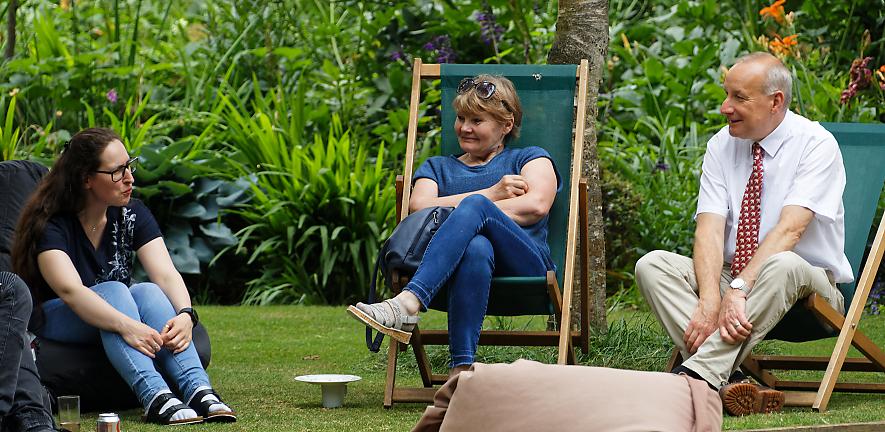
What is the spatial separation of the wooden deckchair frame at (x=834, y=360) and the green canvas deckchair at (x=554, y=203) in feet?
1.55

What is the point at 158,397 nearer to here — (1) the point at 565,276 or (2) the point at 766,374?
(1) the point at 565,276

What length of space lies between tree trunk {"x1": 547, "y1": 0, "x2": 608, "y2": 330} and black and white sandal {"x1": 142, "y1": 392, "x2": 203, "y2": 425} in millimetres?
2040

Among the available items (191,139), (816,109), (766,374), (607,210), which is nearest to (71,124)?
(191,139)

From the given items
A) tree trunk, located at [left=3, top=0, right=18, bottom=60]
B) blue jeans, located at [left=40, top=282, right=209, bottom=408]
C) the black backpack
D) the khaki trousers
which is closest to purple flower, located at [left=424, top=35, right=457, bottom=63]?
tree trunk, located at [left=3, top=0, right=18, bottom=60]

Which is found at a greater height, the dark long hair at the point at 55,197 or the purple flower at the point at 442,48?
the purple flower at the point at 442,48

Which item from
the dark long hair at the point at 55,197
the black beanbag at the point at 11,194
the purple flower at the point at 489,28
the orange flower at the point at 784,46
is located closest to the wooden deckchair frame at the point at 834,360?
the dark long hair at the point at 55,197

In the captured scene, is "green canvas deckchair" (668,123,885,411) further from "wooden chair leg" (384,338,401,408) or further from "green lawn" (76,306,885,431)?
"wooden chair leg" (384,338,401,408)

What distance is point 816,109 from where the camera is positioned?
7.29m

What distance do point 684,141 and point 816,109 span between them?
951 mm

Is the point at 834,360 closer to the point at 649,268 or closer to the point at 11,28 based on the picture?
the point at 649,268

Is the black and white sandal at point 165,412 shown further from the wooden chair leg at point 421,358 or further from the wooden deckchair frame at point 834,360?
the wooden deckchair frame at point 834,360

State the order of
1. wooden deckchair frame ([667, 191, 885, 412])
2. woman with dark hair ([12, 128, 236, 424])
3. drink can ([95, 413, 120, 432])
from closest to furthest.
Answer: drink can ([95, 413, 120, 432]), woman with dark hair ([12, 128, 236, 424]), wooden deckchair frame ([667, 191, 885, 412])

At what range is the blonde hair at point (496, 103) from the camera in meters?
4.70

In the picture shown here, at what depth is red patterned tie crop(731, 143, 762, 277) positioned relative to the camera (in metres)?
4.41
